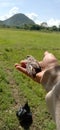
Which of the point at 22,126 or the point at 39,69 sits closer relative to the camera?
the point at 39,69

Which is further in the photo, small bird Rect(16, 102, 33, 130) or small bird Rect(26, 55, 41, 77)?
small bird Rect(16, 102, 33, 130)

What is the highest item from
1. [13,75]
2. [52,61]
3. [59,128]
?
[52,61]

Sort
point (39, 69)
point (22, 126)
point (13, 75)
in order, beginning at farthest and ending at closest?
point (13, 75)
point (22, 126)
point (39, 69)

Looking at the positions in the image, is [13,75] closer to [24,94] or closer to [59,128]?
[24,94]

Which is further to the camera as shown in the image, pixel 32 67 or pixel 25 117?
pixel 25 117

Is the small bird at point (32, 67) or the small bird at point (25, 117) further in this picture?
the small bird at point (25, 117)

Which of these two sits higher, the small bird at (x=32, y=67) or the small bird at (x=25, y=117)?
the small bird at (x=32, y=67)

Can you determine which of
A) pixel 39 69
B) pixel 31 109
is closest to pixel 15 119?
pixel 31 109

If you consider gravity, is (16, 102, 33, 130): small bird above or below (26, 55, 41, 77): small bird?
below
